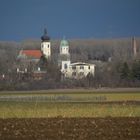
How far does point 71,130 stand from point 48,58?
152982 mm

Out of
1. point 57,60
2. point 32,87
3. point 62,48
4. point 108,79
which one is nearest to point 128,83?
point 108,79

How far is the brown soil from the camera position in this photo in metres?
19.5

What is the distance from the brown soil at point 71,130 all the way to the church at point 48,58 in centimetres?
10262

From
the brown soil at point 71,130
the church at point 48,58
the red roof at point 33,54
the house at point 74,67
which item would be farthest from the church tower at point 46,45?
the brown soil at point 71,130

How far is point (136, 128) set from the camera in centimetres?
2145

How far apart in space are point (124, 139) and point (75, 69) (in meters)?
140

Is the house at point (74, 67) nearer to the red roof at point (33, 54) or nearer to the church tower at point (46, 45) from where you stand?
the red roof at point (33, 54)

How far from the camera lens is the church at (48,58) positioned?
139 metres

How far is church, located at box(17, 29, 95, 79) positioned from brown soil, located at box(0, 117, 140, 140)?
10262 centimetres

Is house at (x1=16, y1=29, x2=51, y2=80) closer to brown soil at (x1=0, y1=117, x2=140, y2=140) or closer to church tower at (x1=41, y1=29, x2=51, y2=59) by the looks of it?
church tower at (x1=41, y1=29, x2=51, y2=59)

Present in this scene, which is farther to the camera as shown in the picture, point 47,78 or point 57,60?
point 57,60

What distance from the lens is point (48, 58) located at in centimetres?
17375

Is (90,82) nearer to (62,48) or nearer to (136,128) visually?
(62,48)

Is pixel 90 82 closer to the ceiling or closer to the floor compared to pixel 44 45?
closer to the floor
